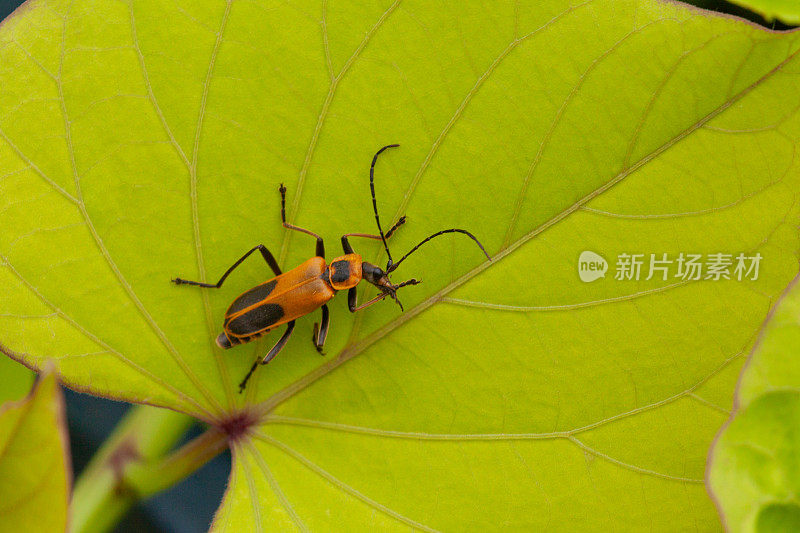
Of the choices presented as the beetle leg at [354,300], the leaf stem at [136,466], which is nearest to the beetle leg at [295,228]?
the beetle leg at [354,300]

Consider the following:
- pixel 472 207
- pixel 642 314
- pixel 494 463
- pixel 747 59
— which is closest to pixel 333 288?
pixel 472 207

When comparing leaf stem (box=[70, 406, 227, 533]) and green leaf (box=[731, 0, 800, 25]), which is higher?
green leaf (box=[731, 0, 800, 25])

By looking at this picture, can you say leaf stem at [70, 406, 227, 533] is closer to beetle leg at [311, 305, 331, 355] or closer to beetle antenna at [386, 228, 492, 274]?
beetle leg at [311, 305, 331, 355]

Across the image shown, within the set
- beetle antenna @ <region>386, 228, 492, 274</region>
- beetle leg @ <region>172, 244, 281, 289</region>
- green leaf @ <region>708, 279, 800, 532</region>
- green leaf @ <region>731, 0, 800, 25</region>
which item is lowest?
green leaf @ <region>708, 279, 800, 532</region>

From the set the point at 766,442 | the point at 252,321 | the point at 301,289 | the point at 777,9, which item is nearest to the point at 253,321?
the point at 252,321

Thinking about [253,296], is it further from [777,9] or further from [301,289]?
[777,9]

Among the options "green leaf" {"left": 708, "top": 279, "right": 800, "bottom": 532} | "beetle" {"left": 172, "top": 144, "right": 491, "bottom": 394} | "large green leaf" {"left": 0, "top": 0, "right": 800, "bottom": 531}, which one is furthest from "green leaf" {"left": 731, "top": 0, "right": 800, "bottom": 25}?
"beetle" {"left": 172, "top": 144, "right": 491, "bottom": 394}

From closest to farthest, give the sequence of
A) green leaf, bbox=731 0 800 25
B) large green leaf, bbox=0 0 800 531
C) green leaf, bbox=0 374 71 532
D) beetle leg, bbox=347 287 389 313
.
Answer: green leaf, bbox=0 374 71 532 < green leaf, bbox=731 0 800 25 < large green leaf, bbox=0 0 800 531 < beetle leg, bbox=347 287 389 313
